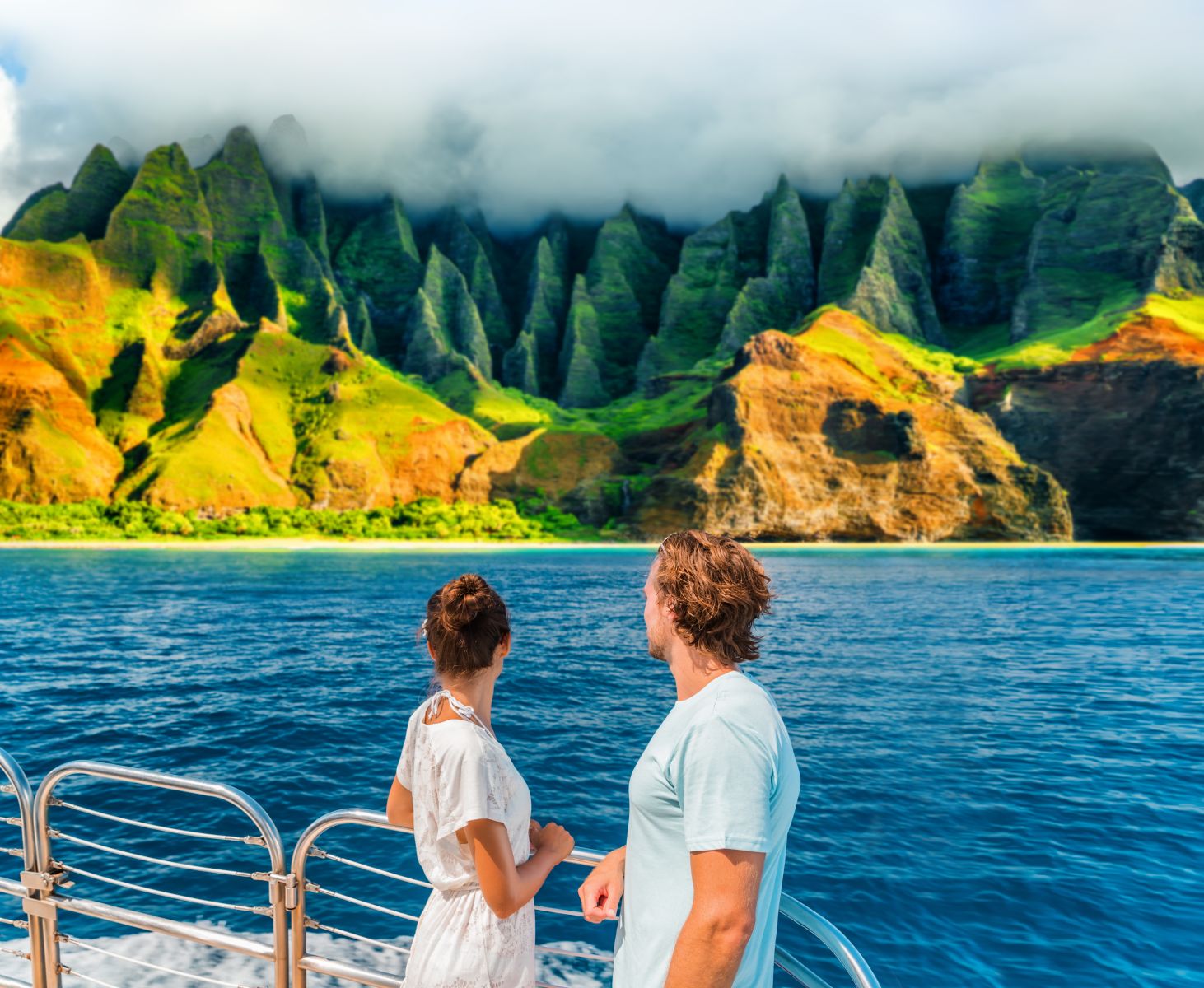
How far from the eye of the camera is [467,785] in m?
2.85

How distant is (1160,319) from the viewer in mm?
138500

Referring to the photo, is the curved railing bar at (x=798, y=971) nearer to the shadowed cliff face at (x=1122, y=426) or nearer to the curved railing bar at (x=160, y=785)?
the curved railing bar at (x=160, y=785)

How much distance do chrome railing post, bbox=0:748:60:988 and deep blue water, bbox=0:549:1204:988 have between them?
13.4 ft

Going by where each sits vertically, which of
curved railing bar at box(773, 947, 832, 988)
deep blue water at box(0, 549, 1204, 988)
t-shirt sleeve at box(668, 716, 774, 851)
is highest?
t-shirt sleeve at box(668, 716, 774, 851)

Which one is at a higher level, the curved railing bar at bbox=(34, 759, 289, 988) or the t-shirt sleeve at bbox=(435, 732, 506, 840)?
the t-shirt sleeve at bbox=(435, 732, 506, 840)

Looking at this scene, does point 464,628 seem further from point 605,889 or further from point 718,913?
point 718,913

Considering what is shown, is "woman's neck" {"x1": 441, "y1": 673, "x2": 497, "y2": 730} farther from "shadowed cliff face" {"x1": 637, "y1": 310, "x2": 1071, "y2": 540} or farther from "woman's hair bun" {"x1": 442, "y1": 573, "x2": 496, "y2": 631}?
"shadowed cliff face" {"x1": 637, "y1": 310, "x2": 1071, "y2": 540}

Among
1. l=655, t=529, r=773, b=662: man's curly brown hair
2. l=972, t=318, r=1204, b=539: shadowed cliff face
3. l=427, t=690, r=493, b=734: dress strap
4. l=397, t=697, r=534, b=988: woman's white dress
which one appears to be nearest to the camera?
l=655, t=529, r=773, b=662: man's curly brown hair

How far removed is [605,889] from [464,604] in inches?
47.0

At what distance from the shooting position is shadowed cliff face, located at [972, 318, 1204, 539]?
401ft

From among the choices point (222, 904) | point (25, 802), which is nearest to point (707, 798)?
point (222, 904)

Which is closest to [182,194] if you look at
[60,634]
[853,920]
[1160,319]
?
[60,634]

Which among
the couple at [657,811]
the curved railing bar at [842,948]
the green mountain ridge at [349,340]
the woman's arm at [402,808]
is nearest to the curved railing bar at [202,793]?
the woman's arm at [402,808]

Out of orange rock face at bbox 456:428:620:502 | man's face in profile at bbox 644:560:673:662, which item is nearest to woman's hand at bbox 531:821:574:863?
man's face in profile at bbox 644:560:673:662
